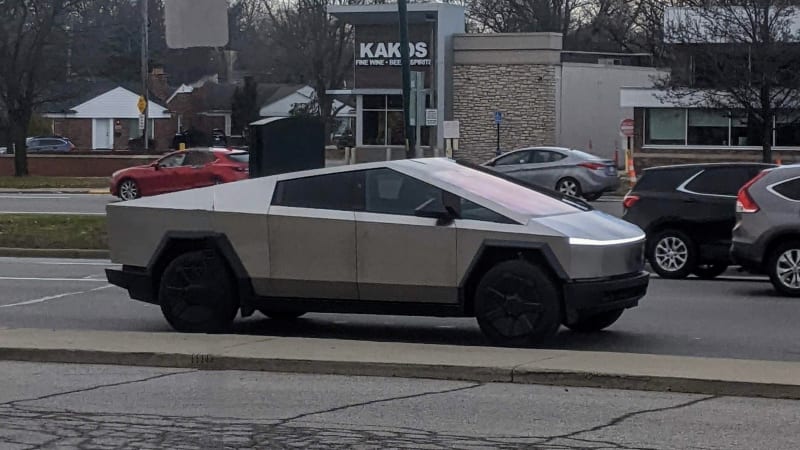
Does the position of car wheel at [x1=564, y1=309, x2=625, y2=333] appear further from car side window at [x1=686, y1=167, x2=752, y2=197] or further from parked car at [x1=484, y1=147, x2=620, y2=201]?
parked car at [x1=484, y1=147, x2=620, y2=201]

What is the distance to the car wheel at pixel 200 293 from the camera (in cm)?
1124

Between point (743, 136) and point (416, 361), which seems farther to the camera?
point (743, 136)

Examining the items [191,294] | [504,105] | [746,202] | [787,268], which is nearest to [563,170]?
[746,202]

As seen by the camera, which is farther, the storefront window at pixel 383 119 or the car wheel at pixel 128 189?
the storefront window at pixel 383 119

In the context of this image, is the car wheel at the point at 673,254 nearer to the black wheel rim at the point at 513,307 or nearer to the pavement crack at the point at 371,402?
the black wheel rim at the point at 513,307

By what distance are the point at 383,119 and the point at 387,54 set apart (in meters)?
2.81

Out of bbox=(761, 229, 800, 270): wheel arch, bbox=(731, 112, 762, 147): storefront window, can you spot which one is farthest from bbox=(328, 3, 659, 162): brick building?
bbox=(761, 229, 800, 270): wheel arch

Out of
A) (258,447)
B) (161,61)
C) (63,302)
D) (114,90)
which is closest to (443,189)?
(258,447)

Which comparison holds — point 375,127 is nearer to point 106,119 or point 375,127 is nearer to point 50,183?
point 50,183

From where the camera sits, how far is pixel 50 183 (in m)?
40.6

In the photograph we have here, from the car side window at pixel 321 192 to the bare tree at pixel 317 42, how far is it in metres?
51.7

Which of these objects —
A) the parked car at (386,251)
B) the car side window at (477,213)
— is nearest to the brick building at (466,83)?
the parked car at (386,251)

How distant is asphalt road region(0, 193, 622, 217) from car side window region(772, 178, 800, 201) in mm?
12137

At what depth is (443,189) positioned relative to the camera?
1075 cm
